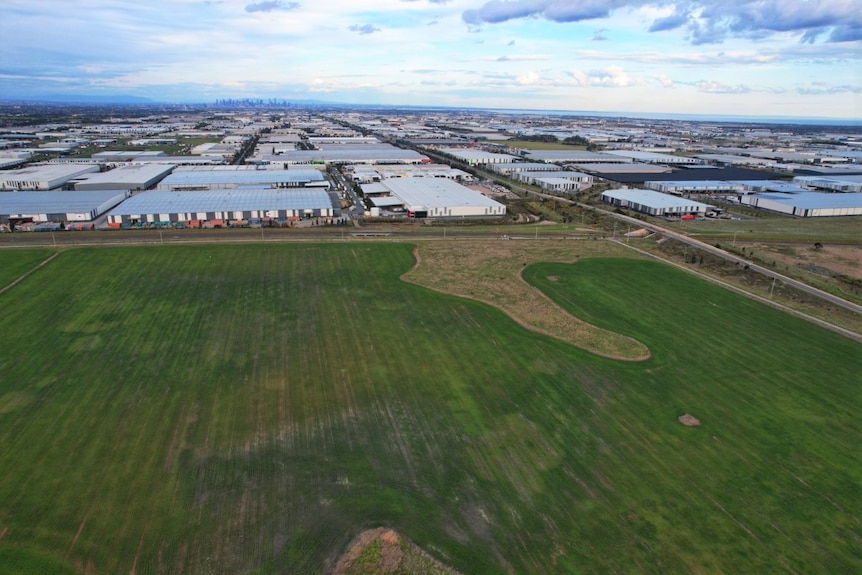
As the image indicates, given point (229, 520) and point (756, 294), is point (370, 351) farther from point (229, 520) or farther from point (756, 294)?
point (756, 294)

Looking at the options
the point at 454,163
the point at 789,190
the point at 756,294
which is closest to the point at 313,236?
the point at 756,294

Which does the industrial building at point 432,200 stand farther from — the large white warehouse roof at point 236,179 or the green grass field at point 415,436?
the green grass field at point 415,436

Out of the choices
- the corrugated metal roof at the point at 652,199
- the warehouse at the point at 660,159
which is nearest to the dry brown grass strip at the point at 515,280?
the corrugated metal roof at the point at 652,199

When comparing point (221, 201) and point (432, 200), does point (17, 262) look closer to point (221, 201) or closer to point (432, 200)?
point (221, 201)

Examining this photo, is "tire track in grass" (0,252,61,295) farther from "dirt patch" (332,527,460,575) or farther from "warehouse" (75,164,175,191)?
"dirt patch" (332,527,460,575)

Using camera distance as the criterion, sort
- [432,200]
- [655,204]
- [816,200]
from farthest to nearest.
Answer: [816,200]
[655,204]
[432,200]

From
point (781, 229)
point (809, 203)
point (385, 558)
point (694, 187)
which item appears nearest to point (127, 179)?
point (385, 558)
